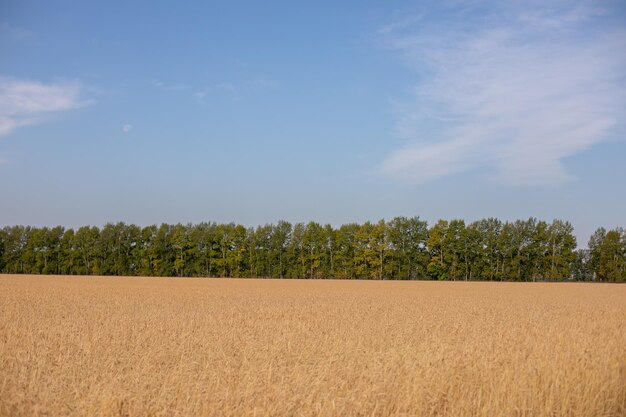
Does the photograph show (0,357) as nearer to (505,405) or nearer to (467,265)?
(505,405)

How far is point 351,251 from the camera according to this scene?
282 ft

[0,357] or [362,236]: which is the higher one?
[362,236]

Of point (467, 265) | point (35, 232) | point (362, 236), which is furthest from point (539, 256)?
point (35, 232)

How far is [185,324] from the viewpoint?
15.6 meters

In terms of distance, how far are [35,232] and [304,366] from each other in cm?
10364

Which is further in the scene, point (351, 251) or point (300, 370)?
point (351, 251)

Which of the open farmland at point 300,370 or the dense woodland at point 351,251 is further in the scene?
the dense woodland at point 351,251

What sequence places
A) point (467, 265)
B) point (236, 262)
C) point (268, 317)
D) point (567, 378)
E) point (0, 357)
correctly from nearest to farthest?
1. point (567, 378)
2. point (0, 357)
3. point (268, 317)
4. point (467, 265)
5. point (236, 262)

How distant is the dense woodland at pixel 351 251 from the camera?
82312 mm

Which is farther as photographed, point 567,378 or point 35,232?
point 35,232

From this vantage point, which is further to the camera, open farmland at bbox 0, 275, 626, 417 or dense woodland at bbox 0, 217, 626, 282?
dense woodland at bbox 0, 217, 626, 282

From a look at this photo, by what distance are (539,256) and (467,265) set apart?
1195 cm

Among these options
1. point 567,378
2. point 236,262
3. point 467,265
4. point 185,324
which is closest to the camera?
point 567,378

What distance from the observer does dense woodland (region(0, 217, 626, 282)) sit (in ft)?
270
